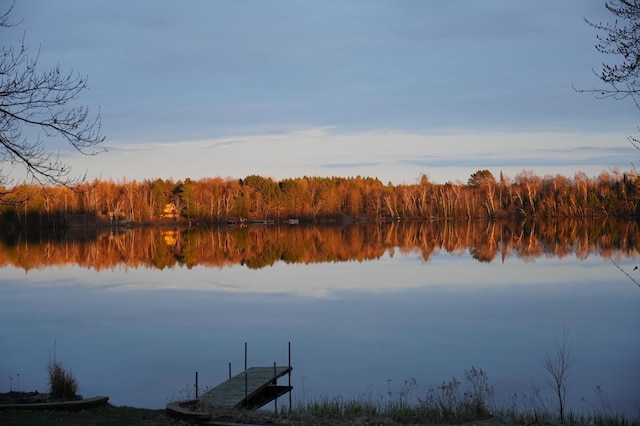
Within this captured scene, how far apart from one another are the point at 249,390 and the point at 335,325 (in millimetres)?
6750

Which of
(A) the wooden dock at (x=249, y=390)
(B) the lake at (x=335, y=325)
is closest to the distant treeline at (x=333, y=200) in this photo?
(B) the lake at (x=335, y=325)

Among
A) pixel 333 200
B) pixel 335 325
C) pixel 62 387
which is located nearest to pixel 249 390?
pixel 62 387

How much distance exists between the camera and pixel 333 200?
384 feet

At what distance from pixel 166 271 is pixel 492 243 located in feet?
83.2

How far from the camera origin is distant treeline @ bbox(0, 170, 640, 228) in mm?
102562

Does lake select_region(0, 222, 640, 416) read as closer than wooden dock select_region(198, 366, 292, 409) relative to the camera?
No

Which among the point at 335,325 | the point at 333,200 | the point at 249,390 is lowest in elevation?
the point at 249,390

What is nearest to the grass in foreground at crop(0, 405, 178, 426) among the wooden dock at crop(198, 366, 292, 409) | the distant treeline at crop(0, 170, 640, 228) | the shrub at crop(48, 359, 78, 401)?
the shrub at crop(48, 359, 78, 401)

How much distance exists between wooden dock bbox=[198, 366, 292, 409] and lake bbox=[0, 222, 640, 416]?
17.2 inches

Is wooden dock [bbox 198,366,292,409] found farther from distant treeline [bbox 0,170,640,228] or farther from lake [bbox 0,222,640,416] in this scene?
distant treeline [bbox 0,170,640,228]

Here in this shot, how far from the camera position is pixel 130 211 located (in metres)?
109

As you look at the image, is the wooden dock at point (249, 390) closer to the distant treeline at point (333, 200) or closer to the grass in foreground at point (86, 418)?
the grass in foreground at point (86, 418)

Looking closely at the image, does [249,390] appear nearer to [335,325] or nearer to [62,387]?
[62,387]

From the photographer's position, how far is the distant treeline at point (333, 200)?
336ft
